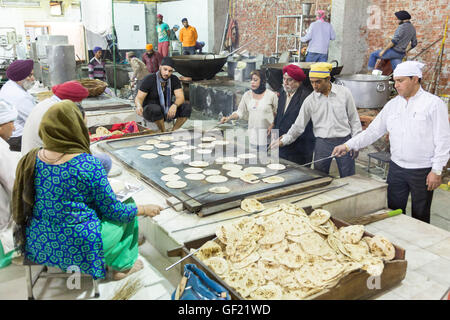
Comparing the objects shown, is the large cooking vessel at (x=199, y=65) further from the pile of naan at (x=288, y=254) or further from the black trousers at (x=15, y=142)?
the pile of naan at (x=288, y=254)

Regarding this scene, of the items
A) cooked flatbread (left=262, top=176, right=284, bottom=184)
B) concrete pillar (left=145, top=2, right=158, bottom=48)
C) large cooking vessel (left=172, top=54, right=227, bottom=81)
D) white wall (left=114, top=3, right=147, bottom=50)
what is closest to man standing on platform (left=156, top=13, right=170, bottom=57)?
large cooking vessel (left=172, top=54, right=227, bottom=81)

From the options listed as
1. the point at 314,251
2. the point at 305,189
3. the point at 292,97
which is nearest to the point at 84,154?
the point at 314,251

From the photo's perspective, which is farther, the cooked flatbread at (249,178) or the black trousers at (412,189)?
the cooked flatbread at (249,178)

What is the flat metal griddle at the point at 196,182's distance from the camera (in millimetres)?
2973

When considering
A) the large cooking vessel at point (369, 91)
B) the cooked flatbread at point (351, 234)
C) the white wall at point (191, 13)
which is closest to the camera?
the cooked flatbread at point (351, 234)

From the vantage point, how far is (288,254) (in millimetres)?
2336

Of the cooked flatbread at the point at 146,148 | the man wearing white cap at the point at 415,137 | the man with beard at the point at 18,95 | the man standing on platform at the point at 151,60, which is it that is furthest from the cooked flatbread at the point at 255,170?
the man standing on platform at the point at 151,60

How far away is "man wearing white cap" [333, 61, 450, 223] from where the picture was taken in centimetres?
294

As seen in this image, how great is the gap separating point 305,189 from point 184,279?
156 centimetres

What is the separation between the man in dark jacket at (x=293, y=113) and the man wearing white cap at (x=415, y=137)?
0.99m

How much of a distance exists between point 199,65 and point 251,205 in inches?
217

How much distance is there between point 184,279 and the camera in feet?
6.61

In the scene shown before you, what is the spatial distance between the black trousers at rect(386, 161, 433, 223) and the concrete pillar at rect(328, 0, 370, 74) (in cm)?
547
